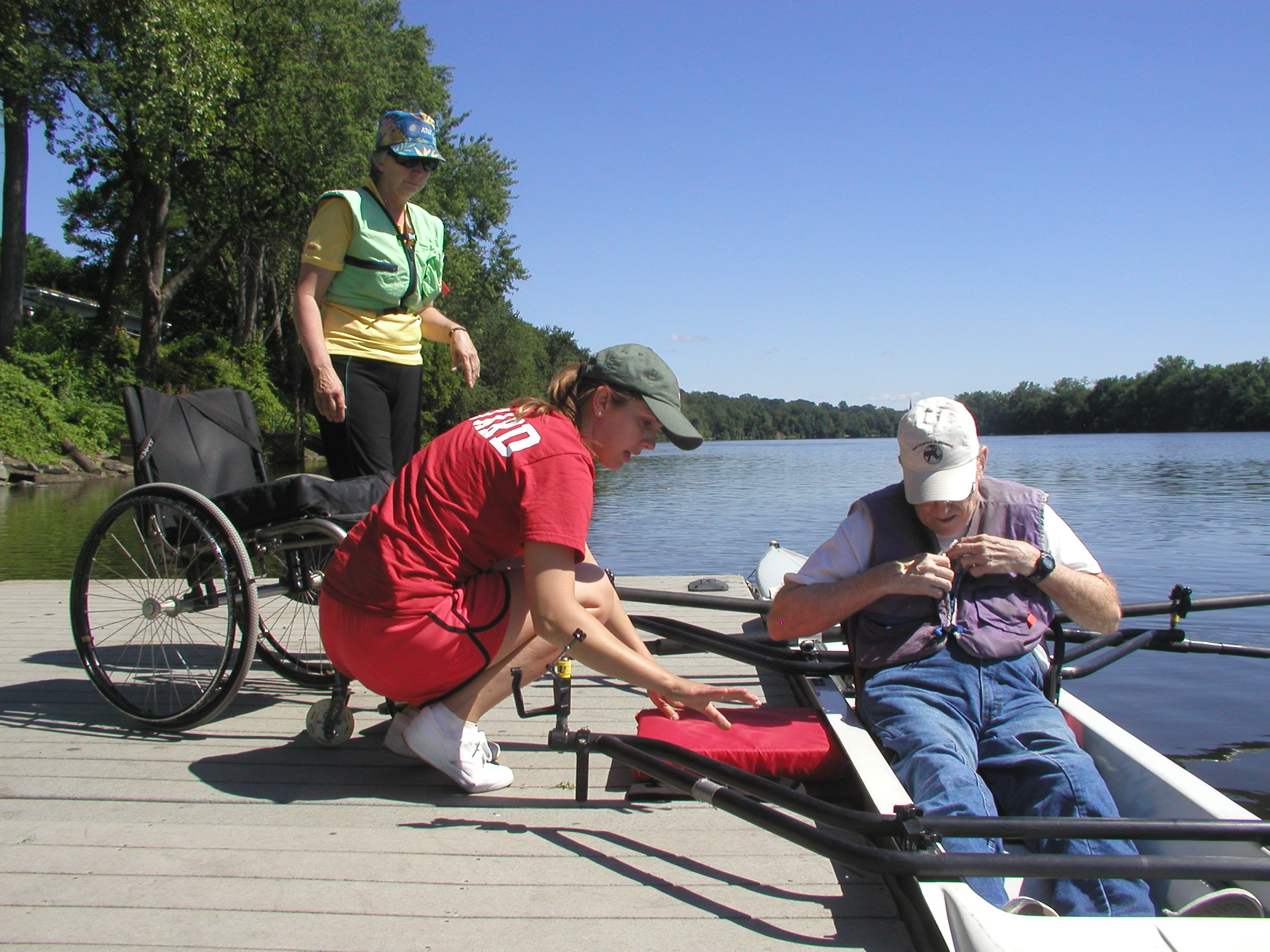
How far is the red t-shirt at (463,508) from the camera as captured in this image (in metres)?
2.37

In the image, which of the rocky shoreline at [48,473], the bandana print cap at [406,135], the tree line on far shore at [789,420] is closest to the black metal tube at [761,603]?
the bandana print cap at [406,135]

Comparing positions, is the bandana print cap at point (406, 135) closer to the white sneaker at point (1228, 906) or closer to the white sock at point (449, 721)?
the white sock at point (449, 721)

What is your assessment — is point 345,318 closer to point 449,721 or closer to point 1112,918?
point 449,721

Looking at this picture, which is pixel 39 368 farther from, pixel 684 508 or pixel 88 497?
pixel 684 508

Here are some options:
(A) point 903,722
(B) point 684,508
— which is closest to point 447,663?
(A) point 903,722

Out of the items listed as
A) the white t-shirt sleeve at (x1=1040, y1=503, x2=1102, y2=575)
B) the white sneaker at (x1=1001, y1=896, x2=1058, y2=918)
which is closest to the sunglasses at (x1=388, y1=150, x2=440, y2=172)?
the white t-shirt sleeve at (x1=1040, y1=503, x2=1102, y2=575)

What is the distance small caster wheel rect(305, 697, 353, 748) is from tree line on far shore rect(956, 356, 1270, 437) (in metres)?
81.0

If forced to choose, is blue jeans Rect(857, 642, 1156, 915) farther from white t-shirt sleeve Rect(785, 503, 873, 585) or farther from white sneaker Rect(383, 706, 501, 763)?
white sneaker Rect(383, 706, 501, 763)

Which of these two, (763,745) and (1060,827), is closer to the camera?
(1060,827)

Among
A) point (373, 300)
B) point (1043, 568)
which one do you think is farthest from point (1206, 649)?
point (373, 300)

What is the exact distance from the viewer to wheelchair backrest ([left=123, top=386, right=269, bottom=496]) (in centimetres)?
345

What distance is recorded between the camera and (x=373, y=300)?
149 inches

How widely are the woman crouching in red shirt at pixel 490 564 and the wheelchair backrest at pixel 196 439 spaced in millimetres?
1228

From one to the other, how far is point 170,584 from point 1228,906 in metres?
3.31
